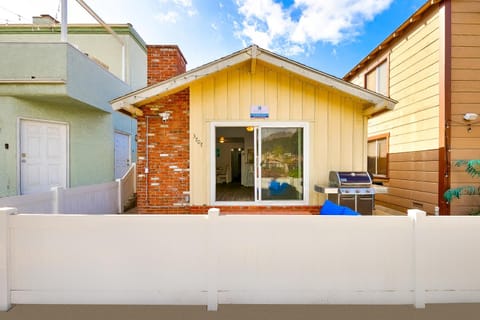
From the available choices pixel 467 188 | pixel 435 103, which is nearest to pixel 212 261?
pixel 467 188

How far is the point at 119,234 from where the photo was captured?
92.3 inches

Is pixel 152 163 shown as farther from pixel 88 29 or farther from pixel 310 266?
pixel 88 29

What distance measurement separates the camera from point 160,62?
571 cm

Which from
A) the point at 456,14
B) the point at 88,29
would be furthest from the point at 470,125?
the point at 88,29

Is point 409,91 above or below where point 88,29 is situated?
below

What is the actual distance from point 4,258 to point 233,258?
7.43 feet

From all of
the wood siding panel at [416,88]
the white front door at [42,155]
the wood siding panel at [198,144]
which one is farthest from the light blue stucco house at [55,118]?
the wood siding panel at [416,88]

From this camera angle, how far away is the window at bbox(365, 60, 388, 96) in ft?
24.3

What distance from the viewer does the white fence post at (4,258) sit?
2.30 meters

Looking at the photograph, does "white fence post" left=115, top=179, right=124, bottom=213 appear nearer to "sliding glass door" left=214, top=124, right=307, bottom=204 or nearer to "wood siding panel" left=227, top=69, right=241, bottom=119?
"sliding glass door" left=214, top=124, right=307, bottom=204

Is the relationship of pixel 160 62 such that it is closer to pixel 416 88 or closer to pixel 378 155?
pixel 416 88

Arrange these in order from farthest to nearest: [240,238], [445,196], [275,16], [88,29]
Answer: [275,16] → [88,29] → [445,196] → [240,238]
